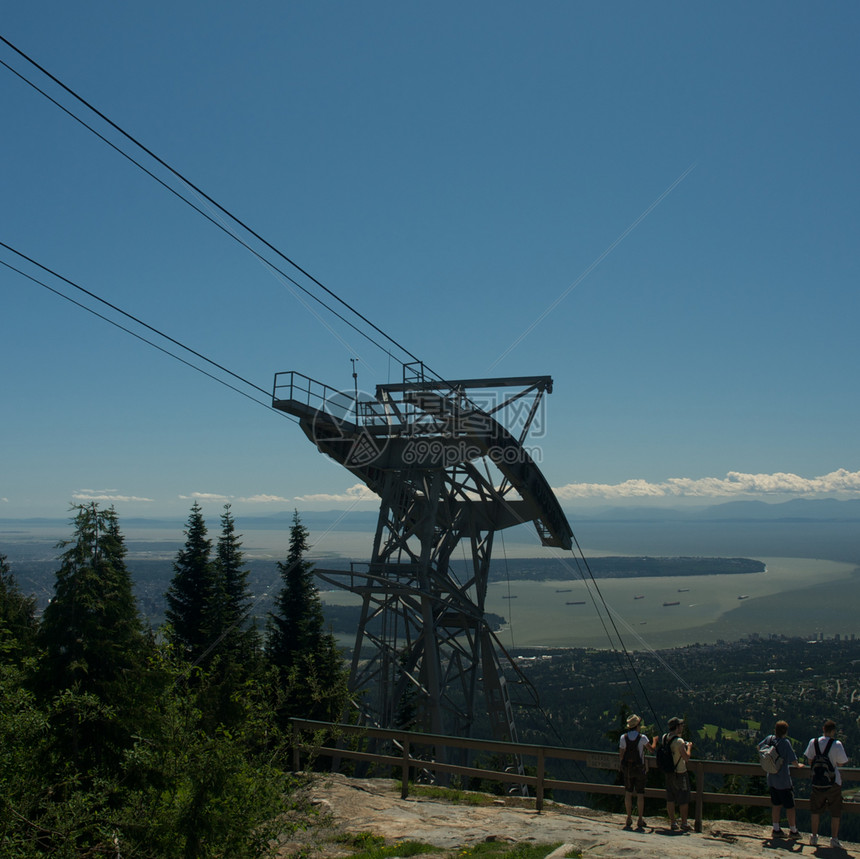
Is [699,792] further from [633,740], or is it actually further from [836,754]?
[836,754]

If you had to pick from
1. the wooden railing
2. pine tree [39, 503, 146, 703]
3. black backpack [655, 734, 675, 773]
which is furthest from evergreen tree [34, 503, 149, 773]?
black backpack [655, 734, 675, 773]

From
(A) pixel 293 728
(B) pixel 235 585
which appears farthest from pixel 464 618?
(B) pixel 235 585

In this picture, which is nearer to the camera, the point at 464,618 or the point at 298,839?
the point at 298,839

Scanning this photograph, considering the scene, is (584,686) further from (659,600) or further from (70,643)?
(659,600)

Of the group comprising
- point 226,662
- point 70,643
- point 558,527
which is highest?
point 558,527

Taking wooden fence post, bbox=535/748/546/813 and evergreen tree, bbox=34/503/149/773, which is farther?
evergreen tree, bbox=34/503/149/773

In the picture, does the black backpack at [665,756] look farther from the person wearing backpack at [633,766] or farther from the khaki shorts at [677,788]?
the person wearing backpack at [633,766]

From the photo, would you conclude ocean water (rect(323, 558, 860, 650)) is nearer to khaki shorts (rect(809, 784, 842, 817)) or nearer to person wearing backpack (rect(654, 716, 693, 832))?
person wearing backpack (rect(654, 716, 693, 832))
